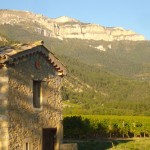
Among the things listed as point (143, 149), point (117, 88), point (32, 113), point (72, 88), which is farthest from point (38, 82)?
point (117, 88)

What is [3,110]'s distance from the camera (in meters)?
19.9

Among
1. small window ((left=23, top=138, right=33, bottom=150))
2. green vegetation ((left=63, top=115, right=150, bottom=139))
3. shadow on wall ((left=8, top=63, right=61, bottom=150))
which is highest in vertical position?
shadow on wall ((left=8, top=63, right=61, bottom=150))

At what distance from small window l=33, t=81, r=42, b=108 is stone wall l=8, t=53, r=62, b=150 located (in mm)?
236

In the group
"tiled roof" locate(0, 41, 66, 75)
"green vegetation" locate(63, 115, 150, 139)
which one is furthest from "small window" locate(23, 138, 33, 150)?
"green vegetation" locate(63, 115, 150, 139)

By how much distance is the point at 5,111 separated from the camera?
1991 cm

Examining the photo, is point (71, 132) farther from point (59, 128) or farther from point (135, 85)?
point (135, 85)

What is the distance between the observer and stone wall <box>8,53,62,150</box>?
67.0 feet

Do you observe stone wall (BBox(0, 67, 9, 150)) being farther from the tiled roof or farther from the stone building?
the tiled roof

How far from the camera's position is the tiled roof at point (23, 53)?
20.0 metres

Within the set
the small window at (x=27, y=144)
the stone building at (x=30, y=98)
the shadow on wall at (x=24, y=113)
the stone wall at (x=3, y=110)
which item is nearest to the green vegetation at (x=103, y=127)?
the stone building at (x=30, y=98)

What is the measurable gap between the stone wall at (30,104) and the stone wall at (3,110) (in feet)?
0.88

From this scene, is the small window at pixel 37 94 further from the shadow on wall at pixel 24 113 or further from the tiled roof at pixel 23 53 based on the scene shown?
the tiled roof at pixel 23 53

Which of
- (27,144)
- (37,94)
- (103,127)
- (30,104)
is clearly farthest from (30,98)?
(103,127)

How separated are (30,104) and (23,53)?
8.70 ft
